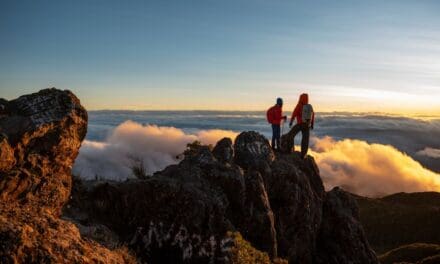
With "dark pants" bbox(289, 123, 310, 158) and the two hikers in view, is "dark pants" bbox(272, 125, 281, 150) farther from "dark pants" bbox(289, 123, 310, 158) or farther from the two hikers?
"dark pants" bbox(289, 123, 310, 158)

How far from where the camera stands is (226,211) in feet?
61.7

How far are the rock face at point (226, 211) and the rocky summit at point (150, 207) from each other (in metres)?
0.04

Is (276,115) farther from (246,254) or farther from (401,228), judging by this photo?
(401,228)

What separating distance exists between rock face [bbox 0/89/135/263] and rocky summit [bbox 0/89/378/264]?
28mm

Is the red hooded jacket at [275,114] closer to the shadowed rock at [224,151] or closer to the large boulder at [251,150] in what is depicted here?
the large boulder at [251,150]

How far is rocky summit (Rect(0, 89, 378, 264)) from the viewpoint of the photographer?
9.72 m

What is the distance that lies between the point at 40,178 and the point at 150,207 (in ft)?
17.0

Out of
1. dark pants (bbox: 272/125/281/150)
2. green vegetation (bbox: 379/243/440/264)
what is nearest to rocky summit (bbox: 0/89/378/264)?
dark pants (bbox: 272/125/281/150)

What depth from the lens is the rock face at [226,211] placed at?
1596 centimetres

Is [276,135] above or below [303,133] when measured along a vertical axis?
below

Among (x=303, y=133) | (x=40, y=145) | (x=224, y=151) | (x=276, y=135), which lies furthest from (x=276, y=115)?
(x=40, y=145)

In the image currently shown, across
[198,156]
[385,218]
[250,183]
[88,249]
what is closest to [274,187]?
[250,183]

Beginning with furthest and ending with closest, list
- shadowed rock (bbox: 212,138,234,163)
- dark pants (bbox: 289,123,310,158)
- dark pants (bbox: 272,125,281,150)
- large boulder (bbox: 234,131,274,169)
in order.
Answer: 1. dark pants (bbox: 272,125,281,150)
2. dark pants (bbox: 289,123,310,158)
3. large boulder (bbox: 234,131,274,169)
4. shadowed rock (bbox: 212,138,234,163)

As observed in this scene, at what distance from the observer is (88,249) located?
962 cm
